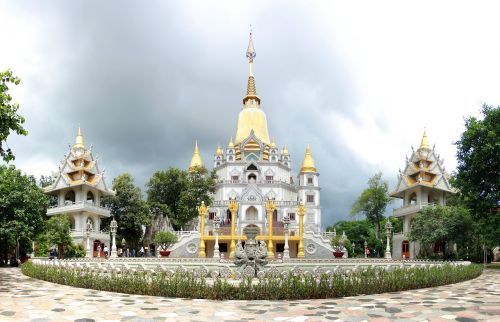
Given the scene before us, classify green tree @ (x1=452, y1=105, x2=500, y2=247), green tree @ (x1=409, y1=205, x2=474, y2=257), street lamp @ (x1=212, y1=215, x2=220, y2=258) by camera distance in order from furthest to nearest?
street lamp @ (x1=212, y1=215, x2=220, y2=258), green tree @ (x1=409, y1=205, x2=474, y2=257), green tree @ (x1=452, y1=105, x2=500, y2=247)

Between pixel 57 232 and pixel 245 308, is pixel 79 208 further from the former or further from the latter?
pixel 245 308

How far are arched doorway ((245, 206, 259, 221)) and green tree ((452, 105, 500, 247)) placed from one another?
99.1ft

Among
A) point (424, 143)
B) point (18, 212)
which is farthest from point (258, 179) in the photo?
point (18, 212)

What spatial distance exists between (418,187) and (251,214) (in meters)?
21.4

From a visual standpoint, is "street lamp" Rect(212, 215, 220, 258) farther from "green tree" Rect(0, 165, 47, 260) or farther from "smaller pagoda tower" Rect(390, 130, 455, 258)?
"smaller pagoda tower" Rect(390, 130, 455, 258)

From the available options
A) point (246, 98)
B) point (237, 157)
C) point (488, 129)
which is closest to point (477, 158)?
point (488, 129)

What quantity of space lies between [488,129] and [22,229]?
3314 cm

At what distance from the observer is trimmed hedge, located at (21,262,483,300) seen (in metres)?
14.7

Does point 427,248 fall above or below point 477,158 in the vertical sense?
below

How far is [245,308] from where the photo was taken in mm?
12914

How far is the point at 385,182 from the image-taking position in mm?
71750

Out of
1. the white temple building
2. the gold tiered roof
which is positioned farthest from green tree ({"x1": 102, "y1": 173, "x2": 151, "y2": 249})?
the gold tiered roof

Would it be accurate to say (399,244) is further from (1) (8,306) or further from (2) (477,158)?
(1) (8,306)

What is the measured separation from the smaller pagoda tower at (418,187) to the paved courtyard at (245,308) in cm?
3114
